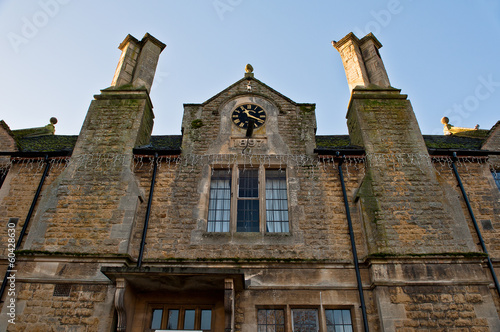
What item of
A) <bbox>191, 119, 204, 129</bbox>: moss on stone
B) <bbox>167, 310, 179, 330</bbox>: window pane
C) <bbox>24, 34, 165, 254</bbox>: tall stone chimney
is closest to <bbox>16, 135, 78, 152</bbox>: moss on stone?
<bbox>24, 34, 165, 254</bbox>: tall stone chimney

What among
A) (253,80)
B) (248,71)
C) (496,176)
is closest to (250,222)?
(253,80)

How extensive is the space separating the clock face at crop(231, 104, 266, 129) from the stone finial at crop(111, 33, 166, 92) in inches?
132

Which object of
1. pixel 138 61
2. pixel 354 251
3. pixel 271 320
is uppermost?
pixel 138 61

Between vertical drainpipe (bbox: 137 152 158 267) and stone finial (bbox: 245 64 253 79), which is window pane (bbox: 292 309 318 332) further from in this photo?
stone finial (bbox: 245 64 253 79)

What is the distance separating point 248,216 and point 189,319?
2.93 meters

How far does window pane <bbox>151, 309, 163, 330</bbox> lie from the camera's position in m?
7.88

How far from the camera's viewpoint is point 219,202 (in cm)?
982

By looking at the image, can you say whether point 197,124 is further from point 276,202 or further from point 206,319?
point 206,319

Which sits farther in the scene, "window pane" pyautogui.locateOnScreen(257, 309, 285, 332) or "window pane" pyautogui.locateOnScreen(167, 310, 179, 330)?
"window pane" pyautogui.locateOnScreen(167, 310, 179, 330)

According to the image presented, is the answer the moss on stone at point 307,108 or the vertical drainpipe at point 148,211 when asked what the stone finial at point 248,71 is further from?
the vertical drainpipe at point 148,211

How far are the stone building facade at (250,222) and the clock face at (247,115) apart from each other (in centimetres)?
4

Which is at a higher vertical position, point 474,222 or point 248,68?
point 248,68

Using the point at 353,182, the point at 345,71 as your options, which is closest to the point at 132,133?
the point at 353,182

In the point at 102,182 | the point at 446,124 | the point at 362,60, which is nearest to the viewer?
the point at 102,182
